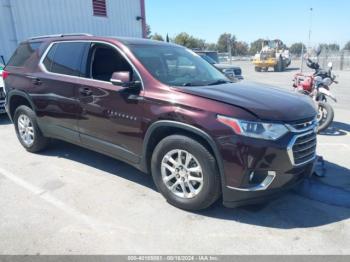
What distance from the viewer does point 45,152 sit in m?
5.51

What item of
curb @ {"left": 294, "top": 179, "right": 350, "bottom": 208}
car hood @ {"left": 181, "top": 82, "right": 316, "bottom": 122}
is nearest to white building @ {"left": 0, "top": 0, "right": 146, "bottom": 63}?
car hood @ {"left": 181, "top": 82, "right": 316, "bottom": 122}

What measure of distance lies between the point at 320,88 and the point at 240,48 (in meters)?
90.4

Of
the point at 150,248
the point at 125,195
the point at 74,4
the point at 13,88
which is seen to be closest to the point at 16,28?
the point at 74,4

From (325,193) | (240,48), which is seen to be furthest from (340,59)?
(240,48)

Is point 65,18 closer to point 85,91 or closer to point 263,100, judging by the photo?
point 85,91

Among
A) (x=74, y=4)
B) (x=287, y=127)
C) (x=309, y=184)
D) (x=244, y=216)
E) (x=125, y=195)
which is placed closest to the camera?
(x=287, y=127)

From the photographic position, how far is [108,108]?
12.8 feet

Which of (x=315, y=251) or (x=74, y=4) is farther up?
(x=74, y=4)

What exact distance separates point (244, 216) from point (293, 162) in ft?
2.59

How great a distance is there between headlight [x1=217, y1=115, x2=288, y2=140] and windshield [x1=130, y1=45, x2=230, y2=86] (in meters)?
0.93

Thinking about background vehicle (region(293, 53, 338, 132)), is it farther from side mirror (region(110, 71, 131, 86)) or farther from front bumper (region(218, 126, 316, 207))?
side mirror (region(110, 71, 131, 86))

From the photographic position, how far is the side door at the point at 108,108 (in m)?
3.69

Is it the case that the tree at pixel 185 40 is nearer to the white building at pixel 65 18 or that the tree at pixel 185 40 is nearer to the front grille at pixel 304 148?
the white building at pixel 65 18

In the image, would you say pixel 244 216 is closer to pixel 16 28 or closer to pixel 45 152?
pixel 45 152
